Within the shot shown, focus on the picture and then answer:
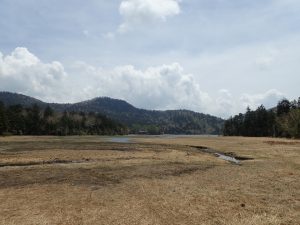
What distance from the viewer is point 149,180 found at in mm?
27906

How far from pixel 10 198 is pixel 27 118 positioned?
173 m

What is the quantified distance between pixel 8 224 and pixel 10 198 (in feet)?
18.9

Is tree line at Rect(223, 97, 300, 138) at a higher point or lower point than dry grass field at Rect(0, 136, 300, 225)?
higher

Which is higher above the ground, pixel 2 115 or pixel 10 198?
pixel 2 115

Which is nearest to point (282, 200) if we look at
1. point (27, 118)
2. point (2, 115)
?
point (2, 115)

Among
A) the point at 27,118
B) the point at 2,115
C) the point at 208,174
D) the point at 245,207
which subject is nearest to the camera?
the point at 245,207

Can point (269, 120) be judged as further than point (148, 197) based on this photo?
Yes

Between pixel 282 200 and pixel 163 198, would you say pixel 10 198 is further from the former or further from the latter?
pixel 282 200

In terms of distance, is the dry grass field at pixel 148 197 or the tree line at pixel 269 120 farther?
the tree line at pixel 269 120

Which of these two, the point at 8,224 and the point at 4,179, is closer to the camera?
the point at 8,224

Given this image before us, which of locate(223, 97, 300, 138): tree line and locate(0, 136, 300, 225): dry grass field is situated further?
locate(223, 97, 300, 138): tree line

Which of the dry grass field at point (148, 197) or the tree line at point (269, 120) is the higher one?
the tree line at point (269, 120)

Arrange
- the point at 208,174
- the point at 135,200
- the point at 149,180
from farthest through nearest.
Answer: the point at 208,174 → the point at 149,180 → the point at 135,200

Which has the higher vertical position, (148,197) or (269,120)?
(269,120)
